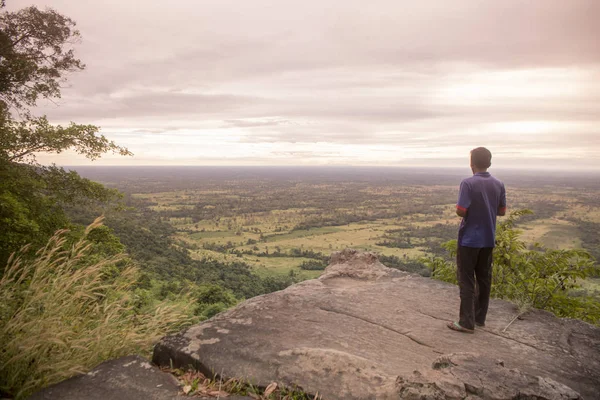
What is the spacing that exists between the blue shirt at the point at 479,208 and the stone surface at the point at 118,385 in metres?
3.61

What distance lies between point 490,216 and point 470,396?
259 centimetres

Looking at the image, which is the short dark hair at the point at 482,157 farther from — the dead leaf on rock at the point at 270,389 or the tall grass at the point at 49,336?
the tall grass at the point at 49,336

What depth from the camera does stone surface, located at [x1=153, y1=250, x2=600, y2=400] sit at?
2.89 metres

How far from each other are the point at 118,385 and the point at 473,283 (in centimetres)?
438

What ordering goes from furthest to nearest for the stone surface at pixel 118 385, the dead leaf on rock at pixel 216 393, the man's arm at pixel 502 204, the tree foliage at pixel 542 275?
the tree foliage at pixel 542 275, the man's arm at pixel 502 204, the dead leaf on rock at pixel 216 393, the stone surface at pixel 118 385

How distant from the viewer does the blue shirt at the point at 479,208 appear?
452 centimetres

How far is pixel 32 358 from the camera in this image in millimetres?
2801

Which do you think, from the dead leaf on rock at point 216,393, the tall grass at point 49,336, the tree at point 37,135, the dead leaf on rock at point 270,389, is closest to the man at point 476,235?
the dead leaf on rock at point 270,389

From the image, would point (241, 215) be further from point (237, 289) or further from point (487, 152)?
point (487, 152)

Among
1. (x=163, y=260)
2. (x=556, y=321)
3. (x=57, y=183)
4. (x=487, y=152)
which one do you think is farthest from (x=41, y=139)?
(x=163, y=260)

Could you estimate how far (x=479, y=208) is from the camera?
14.9 feet

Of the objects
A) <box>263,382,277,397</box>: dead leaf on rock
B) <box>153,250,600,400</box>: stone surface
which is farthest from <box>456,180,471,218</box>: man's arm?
<box>263,382,277,397</box>: dead leaf on rock

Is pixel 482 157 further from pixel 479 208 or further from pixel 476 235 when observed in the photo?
pixel 476 235

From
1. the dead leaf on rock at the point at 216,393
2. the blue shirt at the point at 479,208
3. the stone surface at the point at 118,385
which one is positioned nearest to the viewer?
the stone surface at the point at 118,385
